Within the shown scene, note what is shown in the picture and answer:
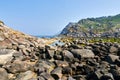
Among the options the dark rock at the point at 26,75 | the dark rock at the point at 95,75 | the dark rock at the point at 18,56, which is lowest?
the dark rock at the point at 95,75

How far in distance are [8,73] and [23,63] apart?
225cm

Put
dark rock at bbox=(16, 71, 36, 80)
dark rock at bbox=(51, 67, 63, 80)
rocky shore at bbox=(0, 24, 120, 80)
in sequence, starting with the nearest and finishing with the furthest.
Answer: dark rock at bbox=(16, 71, 36, 80) → rocky shore at bbox=(0, 24, 120, 80) → dark rock at bbox=(51, 67, 63, 80)

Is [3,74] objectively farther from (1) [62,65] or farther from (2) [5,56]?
(1) [62,65]

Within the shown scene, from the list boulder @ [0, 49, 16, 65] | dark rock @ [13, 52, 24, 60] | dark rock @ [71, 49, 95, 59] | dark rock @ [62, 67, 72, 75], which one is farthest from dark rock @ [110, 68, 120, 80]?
boulder @ [0, 49, 16, 65]

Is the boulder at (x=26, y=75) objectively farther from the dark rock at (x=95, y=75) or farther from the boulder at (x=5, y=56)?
the dark rock at (x=95, y=75)

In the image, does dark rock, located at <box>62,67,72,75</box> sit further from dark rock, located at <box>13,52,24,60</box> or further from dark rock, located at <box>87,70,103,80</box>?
dark rock, located at <box>13,52,24,60</box>

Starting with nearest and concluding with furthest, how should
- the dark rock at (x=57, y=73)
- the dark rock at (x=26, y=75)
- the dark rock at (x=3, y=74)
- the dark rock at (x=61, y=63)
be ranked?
the dark rock at (x=3, y=74) < the dark rock at (x=26, y=75) < the dark rock at (x=57, y=73) < the dark rock at (x=61, y=63)

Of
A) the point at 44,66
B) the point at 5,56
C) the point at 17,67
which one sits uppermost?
the point at 5,56

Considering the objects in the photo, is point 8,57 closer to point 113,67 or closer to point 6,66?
point 6,66

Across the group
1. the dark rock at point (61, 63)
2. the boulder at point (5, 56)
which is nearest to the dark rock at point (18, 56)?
the boulder at point (5, 56)

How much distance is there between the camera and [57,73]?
99.2ft

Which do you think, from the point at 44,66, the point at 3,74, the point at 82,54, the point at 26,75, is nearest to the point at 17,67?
the point at 26,75

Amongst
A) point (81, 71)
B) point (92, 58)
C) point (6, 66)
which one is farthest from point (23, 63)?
point (92, 58)

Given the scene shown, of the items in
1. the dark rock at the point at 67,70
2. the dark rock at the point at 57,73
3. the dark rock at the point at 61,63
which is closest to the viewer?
the dark rock at the point at 57,73
